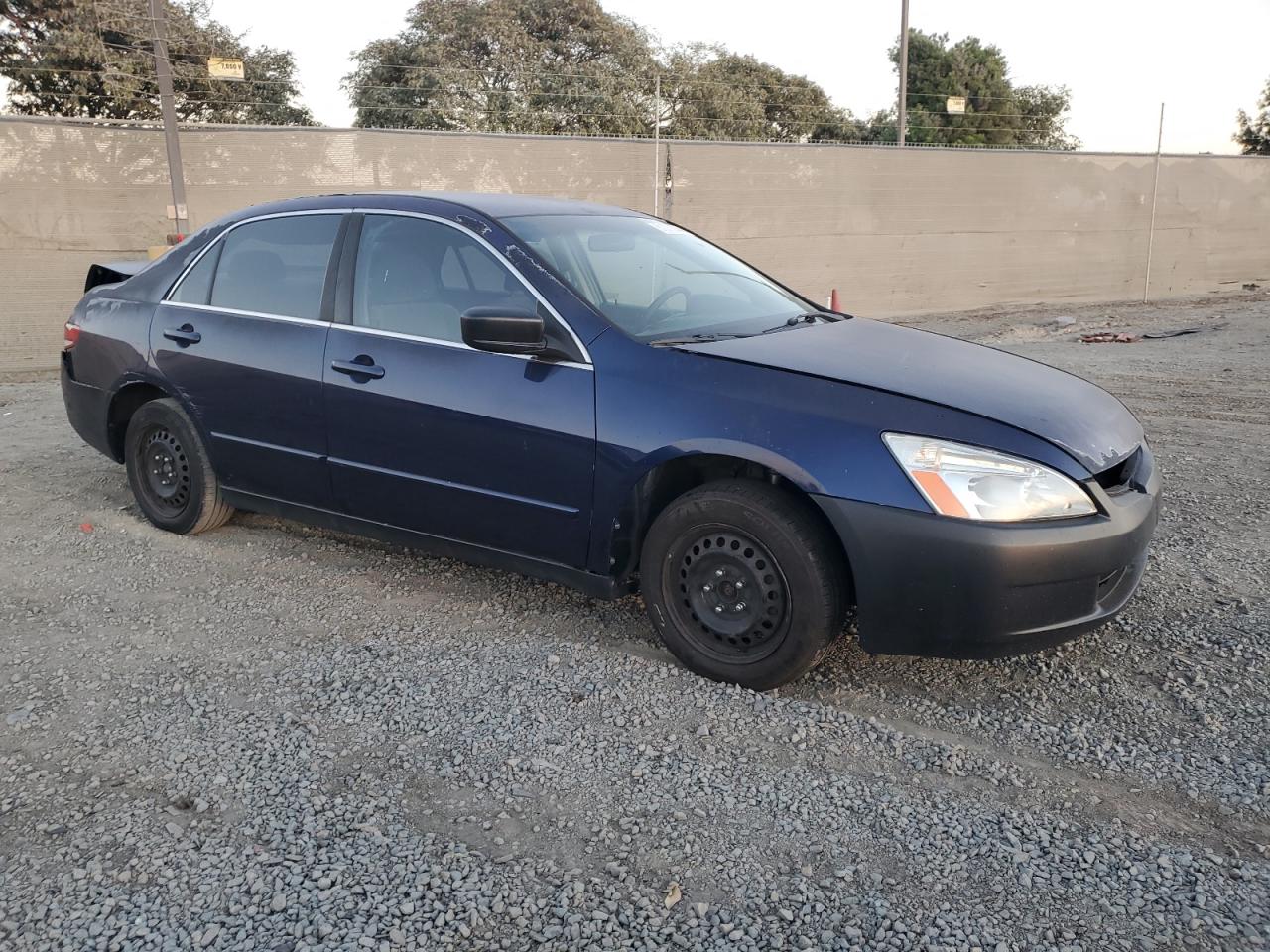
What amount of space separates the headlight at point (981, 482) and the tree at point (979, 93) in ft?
133

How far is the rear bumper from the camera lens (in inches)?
211

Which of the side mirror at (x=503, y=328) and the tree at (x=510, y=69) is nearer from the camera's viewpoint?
the side mirror at (x=503, y=328)

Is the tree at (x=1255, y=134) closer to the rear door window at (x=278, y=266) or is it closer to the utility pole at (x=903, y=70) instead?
the utility pole at (x=903, y=70)

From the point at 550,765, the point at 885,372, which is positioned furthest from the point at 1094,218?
the point at 550,765

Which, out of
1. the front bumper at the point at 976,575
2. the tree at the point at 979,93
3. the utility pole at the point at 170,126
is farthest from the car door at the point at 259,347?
the tree at the point at 979,93

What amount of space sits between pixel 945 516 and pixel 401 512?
2147 mm

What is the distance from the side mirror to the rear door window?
43.0 inches

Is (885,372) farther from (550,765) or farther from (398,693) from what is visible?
(398,693)

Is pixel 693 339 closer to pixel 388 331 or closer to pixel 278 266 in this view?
pixel 388 331

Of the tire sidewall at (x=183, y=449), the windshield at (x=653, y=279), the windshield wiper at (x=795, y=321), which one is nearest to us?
the windshield at (x=653, y=279)

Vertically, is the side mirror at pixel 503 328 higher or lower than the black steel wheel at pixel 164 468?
higher

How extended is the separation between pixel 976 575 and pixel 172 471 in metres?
3.84

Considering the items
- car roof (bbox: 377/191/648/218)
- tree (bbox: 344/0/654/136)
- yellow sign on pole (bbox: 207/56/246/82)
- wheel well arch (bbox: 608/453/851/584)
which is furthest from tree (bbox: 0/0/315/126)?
wheel well arch (bbox: 608/453/851/584)

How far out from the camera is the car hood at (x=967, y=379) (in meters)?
3.37
